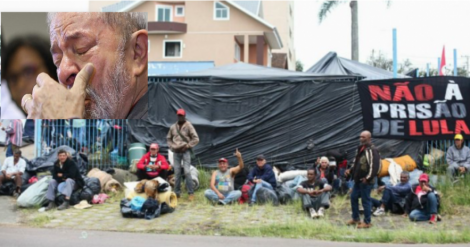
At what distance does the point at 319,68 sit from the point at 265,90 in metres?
5.07

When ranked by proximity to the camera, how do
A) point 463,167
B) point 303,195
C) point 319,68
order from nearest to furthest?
point 303,195 → point 463,167 → point 319,68

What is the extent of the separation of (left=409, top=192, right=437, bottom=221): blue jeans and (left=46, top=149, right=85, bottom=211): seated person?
649cm

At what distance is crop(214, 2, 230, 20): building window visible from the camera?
37919 millimetres

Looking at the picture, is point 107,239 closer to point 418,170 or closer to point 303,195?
point 303,195

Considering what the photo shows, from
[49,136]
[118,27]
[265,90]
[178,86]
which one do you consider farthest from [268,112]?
[118,27]

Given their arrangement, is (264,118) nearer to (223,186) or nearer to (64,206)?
(223,186)

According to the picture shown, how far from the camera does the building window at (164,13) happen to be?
37.7m

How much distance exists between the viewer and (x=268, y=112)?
45.9ft

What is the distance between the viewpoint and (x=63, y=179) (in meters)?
11.7

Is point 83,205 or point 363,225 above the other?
point 83,205

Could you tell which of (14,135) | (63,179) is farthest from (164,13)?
(63,179)

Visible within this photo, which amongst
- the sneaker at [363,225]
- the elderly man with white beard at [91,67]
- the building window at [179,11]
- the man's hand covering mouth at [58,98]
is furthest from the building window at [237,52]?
the man's hand covering mouth at [58,98]

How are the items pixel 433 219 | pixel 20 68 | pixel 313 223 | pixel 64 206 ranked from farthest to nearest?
pixel 64 206 < pixel 433 219 < pixel 313 223 < pixel 20 68

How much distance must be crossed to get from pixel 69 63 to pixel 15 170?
671cm
